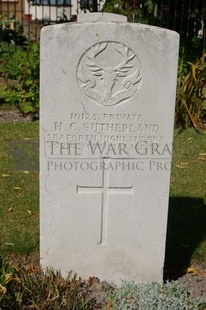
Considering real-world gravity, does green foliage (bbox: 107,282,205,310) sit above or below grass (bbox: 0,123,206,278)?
above

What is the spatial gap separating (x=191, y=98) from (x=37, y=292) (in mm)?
5034

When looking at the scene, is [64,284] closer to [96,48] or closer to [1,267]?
[1,267]

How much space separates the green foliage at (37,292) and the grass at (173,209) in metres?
0.81

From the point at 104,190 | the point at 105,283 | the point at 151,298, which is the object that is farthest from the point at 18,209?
the point at 151,298

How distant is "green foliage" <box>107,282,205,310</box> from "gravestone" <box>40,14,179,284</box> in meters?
0.29

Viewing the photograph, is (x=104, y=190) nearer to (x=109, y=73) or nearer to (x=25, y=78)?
(x=109, y=73)

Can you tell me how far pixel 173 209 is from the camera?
203 inches

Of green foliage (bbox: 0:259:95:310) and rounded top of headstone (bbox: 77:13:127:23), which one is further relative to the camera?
rounded top of headstone (bbox: 77:13:127:23)

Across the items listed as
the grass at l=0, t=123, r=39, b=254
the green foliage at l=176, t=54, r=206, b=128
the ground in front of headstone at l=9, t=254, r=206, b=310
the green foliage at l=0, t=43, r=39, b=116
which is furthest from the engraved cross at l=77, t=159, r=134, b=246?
the green foliage at l=0, t=43, r=39, b=116

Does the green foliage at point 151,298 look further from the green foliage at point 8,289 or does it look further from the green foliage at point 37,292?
the green foliage at point 8,289

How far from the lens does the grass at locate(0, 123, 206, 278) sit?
14.4ft

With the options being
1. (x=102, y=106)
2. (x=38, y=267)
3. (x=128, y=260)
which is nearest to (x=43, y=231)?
(x=38, y=267)

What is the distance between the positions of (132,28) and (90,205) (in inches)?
44.2

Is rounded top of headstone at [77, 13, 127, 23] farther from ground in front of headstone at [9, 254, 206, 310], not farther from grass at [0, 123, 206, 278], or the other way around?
grass at [0, 123, 206, 278]
